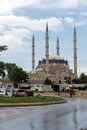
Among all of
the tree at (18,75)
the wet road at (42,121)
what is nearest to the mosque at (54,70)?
the tree at (18,75)

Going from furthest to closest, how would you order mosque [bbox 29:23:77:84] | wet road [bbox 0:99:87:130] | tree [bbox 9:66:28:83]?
mosque [bbox 29:23:77:84]
tree [bbox 9:66:28:83]
wet road [bbox 0:99:87:130]

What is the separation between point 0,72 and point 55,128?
522ft

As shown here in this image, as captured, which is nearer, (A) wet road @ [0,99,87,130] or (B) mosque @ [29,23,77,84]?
(A) wet road @ [0,99,87,130]

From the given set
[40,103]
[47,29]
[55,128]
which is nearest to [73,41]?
[47,29]

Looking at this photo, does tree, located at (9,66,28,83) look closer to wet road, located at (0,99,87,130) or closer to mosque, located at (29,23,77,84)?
mosque, located at (29,23,77,84)

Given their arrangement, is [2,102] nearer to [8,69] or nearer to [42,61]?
[8,69]

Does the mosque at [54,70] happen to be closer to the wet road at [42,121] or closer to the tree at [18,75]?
the tree at [18,75]

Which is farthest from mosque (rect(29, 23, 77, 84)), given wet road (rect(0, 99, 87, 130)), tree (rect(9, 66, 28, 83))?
wet road (rect(0, 99, 87, 130))

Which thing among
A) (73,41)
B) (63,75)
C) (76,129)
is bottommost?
(76,129)

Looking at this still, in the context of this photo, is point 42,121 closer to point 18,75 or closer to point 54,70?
point 18,75

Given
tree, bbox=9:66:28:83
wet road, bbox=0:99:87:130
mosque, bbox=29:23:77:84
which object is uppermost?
mosque, bbox=29:23:77:84

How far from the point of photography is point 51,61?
19275 cm

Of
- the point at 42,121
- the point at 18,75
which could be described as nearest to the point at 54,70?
the point at 18,75

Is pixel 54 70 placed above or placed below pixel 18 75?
above
